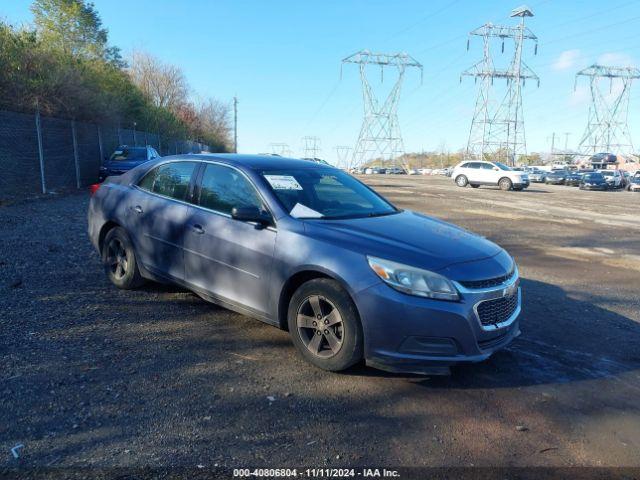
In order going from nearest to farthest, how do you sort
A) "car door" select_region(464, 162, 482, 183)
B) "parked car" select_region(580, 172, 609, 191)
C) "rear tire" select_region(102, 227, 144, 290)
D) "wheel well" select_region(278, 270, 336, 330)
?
1. "wheel well" select_region(278, 270, 336, 330)
2. "rear tire" select_region(102, 227, 144, 290)
3. "car door" select_region(464, 162, 482, 183)
4. "parked car" select_region(580, 172, 609, 191)

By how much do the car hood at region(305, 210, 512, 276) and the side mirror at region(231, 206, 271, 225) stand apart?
356mm

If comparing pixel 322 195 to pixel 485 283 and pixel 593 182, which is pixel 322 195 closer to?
pixel 485 283

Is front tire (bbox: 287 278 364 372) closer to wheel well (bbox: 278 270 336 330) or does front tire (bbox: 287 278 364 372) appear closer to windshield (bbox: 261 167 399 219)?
wheel well (bbox: 278 270 336 330)

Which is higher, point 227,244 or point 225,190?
point 225,190

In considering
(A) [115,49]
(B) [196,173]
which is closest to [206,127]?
(A) [115,49]

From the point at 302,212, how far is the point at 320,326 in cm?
99

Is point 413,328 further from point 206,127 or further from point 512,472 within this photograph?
point 206,127

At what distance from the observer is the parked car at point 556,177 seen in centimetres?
4948

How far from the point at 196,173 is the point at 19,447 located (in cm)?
286

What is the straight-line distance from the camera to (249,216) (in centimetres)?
415

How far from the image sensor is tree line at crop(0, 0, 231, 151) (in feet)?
53.8

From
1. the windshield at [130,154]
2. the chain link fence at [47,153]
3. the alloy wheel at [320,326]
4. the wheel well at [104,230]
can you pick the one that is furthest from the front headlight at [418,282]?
the windshield at [130,154]

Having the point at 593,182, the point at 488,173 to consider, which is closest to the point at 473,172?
the point at 488,173

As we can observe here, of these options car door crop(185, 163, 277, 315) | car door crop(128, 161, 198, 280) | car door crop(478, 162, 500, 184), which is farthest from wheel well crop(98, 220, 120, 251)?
car door crop(478, 162, 500, 184)
